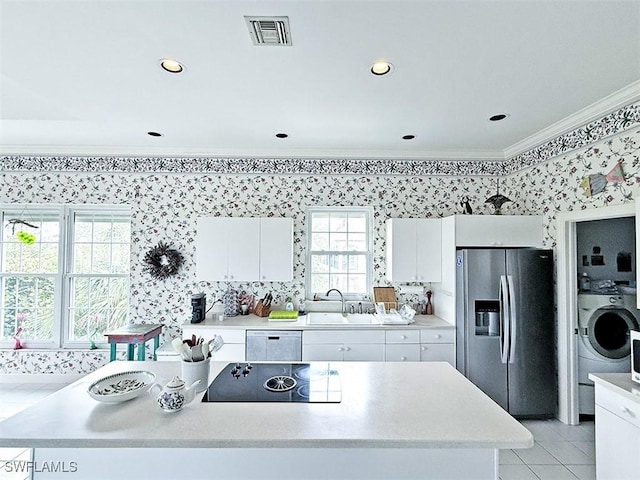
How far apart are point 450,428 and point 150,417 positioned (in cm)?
127

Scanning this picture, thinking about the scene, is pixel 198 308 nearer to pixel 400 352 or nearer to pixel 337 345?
pixel 337 345

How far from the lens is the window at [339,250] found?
13.9 ft

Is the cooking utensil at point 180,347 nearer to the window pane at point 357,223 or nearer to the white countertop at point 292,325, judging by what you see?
the white countertop at point 292,325

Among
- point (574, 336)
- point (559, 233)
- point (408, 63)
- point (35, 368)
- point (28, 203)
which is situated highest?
point (408, 63)

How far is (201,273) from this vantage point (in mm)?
3791

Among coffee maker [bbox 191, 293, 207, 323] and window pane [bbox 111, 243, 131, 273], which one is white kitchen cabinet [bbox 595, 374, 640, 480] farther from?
window pane [bbox 111, 243, 131, 273]

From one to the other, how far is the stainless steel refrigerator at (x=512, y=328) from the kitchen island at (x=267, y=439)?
1863mm

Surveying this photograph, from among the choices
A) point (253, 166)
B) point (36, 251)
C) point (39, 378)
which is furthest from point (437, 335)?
point (36, 251)

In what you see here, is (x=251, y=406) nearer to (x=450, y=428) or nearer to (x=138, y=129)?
(x=450, y=428)

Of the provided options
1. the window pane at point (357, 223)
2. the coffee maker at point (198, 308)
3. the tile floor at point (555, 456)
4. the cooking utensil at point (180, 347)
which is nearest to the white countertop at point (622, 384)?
the tile floor at point (555, 456)

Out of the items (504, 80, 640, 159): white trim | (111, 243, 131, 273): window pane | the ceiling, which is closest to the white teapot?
the ceiling

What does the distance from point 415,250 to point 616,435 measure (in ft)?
7.13

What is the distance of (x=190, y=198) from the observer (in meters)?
4.14

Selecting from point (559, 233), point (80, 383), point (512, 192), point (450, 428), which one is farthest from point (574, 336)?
point (80, 383)
